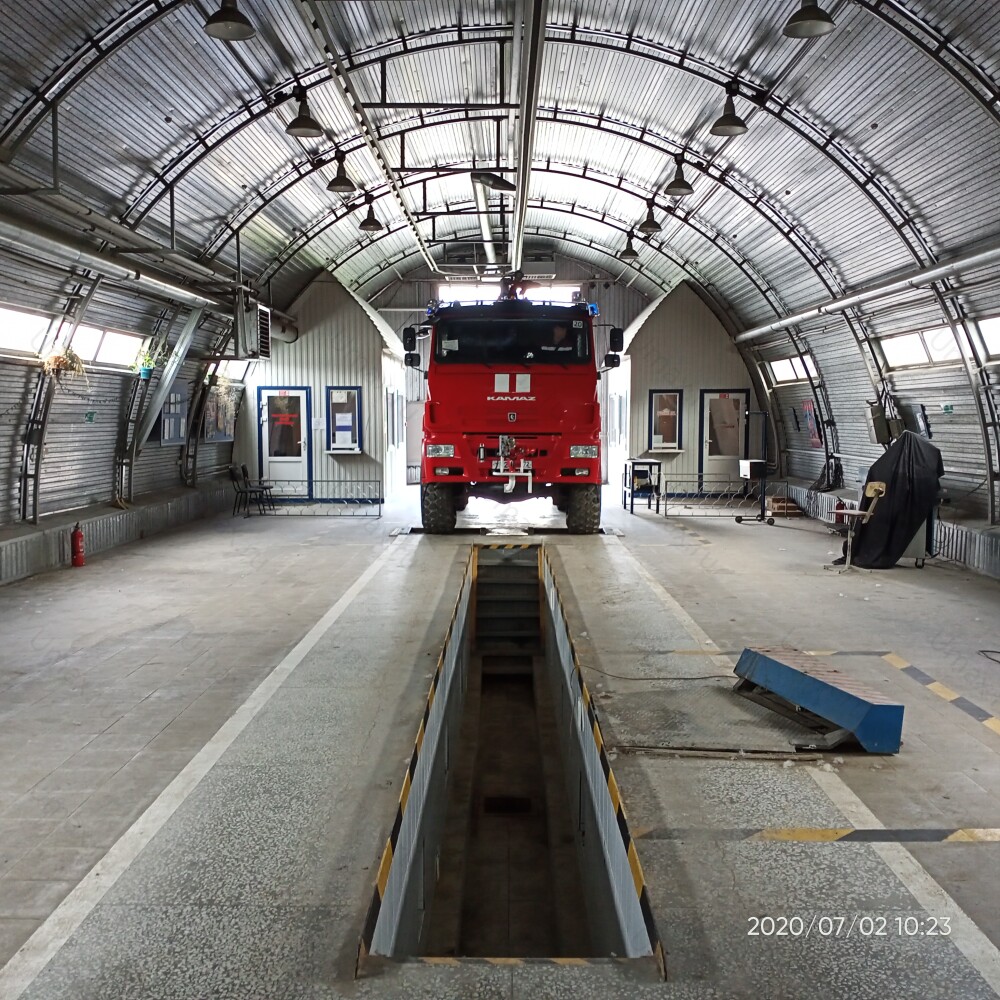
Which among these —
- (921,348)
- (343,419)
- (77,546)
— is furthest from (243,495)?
(921,348)

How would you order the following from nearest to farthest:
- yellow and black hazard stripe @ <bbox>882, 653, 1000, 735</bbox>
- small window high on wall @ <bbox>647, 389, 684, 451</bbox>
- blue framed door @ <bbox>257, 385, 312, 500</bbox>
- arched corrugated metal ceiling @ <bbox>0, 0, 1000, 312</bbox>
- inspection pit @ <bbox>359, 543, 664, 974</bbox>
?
inspection pit @ <bbox>359, 543, 664, 974</bbox> → yellow and black hazard stripe @ <bbox>882, 653, 1000, 735</bbox> → arched corrugated metal ceiling @ <bbox>0, 0, 1000, 312</bbox> → blue framed door @ <bbox>257, 385, 312, 500</bbox> → small window high on wall @ <bbox>647, 389, 684, 451</bbox>

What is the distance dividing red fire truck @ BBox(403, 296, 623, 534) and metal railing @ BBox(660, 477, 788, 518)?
23.5ft

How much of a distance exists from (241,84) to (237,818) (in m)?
10.9

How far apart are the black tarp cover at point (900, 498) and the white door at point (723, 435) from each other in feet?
30.7

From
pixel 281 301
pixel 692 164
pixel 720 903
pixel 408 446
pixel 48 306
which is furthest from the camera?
pixel 408 446

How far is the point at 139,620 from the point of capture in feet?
29.8

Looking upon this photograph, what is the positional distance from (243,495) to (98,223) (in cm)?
972

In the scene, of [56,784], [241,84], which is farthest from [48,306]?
[56,784]

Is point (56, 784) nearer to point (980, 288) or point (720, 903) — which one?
point (720, 903)

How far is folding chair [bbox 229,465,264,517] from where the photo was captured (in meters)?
19.0

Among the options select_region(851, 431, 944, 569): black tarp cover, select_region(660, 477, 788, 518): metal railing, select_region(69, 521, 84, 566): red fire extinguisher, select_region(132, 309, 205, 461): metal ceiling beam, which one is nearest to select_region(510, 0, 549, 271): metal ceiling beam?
select_region(132, 309, 205, 461): metal ceiling beam

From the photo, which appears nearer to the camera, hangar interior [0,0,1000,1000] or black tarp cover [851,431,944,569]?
hangar interior [0,0,1000,1000]

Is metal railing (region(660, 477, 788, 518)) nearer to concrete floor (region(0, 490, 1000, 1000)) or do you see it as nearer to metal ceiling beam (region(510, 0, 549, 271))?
metal ceiling beam (region(510, 0, 549, 271))

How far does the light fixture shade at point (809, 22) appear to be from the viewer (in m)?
7.70
